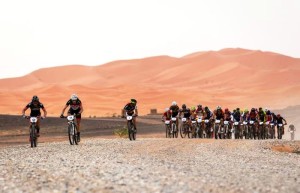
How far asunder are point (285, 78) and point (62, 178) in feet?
520

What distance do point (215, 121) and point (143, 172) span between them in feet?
73.7

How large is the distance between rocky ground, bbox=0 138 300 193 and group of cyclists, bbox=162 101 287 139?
1212cm

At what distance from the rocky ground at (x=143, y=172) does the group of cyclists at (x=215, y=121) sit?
39.8 ft

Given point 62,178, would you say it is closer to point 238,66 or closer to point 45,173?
point 45,173

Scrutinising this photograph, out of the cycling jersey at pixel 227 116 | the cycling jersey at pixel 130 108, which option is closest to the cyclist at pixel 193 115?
the cycling jersey at pixel 227 116

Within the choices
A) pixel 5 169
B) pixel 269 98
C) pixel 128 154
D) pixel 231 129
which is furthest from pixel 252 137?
pixel 269 98

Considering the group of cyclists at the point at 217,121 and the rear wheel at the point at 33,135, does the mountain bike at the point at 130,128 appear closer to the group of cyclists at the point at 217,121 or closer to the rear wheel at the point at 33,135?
the group of cyclists at the point at 217,121

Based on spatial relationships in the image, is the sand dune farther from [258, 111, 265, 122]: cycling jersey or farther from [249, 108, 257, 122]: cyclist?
[249, 108, 257, 122]: cyclist

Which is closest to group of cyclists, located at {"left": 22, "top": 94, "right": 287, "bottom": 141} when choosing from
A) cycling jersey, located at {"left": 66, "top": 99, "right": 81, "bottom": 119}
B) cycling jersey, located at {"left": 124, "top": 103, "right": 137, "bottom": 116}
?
cycling jersey, located at {"left": 124, "top": 103, "right": 137, "bottom": 116}

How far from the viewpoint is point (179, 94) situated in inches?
5591

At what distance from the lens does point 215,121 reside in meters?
38.0

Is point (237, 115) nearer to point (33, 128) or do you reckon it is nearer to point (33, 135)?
point (33, 135)

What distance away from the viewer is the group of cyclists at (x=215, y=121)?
122 ft

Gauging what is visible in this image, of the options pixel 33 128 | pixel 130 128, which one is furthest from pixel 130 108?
pixel 33 128
